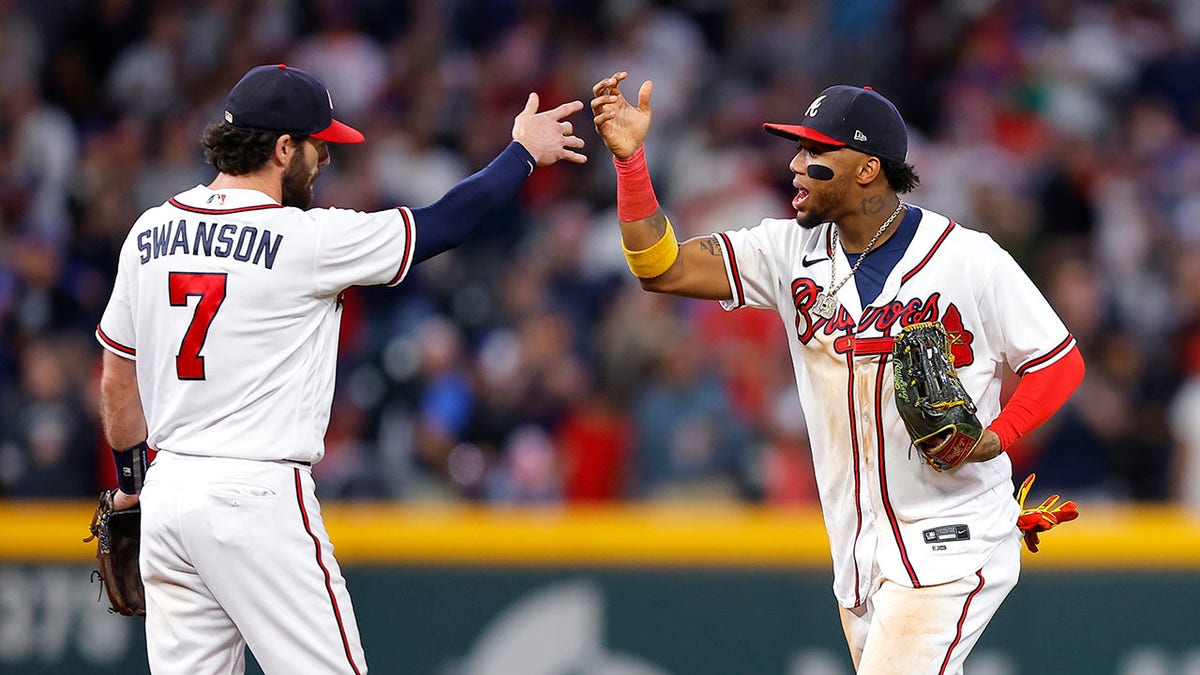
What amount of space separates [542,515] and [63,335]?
3.24 m

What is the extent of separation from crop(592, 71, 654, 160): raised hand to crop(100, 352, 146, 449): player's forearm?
57.8 inches

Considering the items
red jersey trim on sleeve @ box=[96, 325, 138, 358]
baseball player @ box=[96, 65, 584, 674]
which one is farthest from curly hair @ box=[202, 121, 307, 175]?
red jersey trim on sleeve @ box=[96, 325, 138, 358]

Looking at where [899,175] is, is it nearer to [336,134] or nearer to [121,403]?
[336,134]

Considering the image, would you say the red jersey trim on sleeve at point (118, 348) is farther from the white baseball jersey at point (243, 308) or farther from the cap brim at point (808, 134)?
the cap brim at point (808, 134)

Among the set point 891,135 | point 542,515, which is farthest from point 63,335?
point 891,135

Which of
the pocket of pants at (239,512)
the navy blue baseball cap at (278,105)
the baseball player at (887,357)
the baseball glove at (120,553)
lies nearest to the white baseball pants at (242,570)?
the pocket of pants at (239,512)

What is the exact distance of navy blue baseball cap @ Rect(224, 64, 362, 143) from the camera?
4.39 meters

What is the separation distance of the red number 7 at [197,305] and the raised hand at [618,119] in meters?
1.18

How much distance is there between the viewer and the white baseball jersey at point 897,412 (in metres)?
4.61

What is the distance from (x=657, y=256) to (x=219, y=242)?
1.24 m

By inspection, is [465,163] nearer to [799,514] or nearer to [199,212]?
[799,514]

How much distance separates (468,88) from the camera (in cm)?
1058

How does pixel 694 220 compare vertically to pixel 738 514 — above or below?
above

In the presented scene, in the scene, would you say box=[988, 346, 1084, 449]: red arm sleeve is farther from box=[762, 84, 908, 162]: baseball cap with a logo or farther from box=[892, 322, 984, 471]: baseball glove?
box=[762, 84, 908, 162]: baseball cap with a logo
